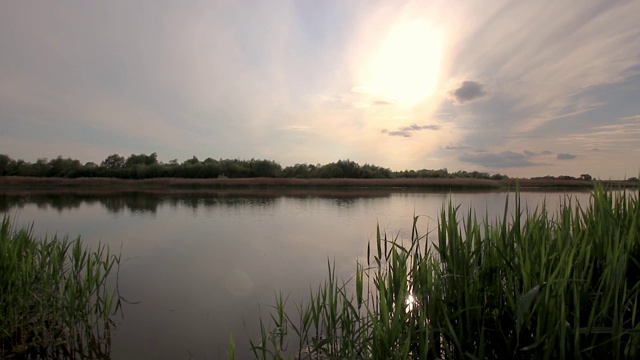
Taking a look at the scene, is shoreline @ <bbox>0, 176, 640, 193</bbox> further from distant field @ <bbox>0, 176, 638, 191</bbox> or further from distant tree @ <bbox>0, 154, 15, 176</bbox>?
distant tree @ <bbox>0, 154, 15, 176</bbox>

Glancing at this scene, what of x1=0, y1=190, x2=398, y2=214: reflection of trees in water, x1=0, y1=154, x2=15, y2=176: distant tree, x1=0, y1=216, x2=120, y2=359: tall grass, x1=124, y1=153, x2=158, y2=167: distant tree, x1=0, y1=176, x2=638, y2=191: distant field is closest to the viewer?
x1=0, y1=216, x2=120, y2=359: tall grass

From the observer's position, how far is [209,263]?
791cm

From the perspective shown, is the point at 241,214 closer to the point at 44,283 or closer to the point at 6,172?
the point at 44,283

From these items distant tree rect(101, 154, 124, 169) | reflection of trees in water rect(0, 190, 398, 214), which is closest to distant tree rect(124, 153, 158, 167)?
distant tree rect(101, 154, 124, 169)

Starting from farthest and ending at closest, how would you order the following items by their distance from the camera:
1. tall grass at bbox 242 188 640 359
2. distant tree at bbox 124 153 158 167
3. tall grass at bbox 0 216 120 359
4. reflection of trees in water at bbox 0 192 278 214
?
1. distant tree at bbox 124 153 158 167
2. reflection of trees in water at bbox 0 192 278 214
3. tall grass at bbox 0 216 120 359
4. tall grass at bbox 242 188 640 359

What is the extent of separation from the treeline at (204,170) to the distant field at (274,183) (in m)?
6.20

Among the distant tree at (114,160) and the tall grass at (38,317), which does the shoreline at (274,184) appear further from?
the tall grass at (38,317)

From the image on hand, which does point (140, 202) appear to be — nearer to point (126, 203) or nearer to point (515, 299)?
point (126, 203)

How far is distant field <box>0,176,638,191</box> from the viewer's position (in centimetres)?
3653

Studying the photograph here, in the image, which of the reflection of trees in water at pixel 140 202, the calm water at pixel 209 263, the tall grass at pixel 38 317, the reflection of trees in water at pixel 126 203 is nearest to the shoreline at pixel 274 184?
the reflection of trees in water at pixel 140 202

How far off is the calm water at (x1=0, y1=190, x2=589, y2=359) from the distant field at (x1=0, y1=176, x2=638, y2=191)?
2325cm

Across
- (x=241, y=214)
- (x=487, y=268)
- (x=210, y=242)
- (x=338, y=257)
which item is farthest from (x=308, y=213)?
(x=487, y=268)

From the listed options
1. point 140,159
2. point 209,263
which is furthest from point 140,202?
point 140,159

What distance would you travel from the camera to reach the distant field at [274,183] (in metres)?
36.5
